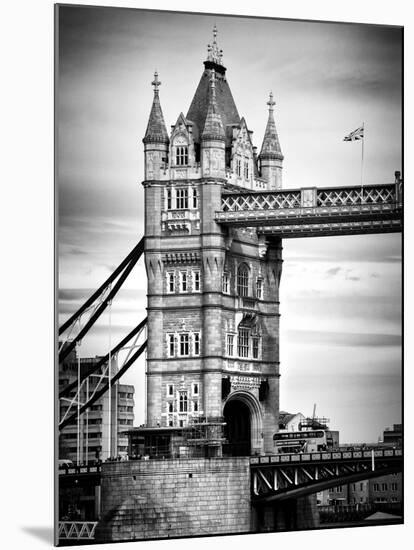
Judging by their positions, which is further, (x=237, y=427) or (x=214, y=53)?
(x=237, y=427)

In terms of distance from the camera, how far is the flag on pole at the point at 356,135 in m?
45.5

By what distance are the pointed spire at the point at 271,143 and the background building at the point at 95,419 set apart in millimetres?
6028

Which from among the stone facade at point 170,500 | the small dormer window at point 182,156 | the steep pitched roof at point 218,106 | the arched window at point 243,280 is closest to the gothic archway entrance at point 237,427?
the stone facade at point 170,500

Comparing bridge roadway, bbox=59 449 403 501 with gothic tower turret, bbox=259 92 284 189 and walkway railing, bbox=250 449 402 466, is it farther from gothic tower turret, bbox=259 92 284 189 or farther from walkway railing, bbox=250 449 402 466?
gothic tower turret, bbox=259 92 284 189

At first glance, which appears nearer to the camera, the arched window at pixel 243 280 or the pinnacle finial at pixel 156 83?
the pinnacle finial at pixel 156 83

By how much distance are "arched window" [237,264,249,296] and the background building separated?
372cm

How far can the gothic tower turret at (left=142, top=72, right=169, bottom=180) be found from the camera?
4491cm

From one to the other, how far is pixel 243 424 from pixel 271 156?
20.7ft

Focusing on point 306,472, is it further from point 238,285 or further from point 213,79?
point 213,79

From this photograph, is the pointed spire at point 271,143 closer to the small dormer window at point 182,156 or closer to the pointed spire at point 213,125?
the pointed spire at point 213,125

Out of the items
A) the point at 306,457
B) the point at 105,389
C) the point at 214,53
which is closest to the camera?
the point at 214,53

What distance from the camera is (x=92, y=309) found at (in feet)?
140

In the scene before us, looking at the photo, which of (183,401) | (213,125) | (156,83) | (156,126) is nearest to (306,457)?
(183,401)

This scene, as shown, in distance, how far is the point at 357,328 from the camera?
46.1 m
